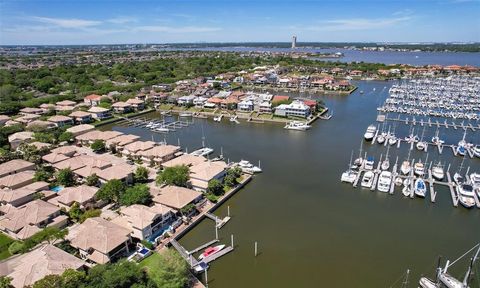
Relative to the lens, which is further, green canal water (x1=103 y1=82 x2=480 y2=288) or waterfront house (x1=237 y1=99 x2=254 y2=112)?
waterfront house (x1=237 y1=99 x2=254 y2=112)

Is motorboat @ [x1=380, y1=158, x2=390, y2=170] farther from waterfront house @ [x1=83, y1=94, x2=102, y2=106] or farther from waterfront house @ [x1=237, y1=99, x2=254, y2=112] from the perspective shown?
waterfront house @ [x1=83, y1=94, x2=102, y2=106]

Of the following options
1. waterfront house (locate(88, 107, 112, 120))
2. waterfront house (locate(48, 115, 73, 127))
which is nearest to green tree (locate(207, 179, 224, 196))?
waterfront house (locate(48, 115, 73, 127))

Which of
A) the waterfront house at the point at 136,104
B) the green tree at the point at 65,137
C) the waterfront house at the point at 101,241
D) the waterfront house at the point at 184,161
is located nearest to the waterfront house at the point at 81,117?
the waterfront house at the point at 136,104

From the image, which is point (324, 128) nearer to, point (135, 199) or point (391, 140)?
point (391, 140)

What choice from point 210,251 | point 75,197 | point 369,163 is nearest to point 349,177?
point 369,163

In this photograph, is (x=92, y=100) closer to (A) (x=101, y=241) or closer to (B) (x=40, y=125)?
(B) (x=40, y=125)

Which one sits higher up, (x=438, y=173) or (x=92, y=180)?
(x=92, y=180)
